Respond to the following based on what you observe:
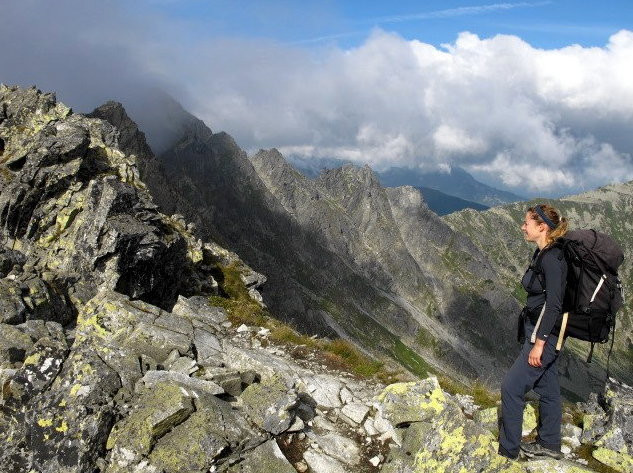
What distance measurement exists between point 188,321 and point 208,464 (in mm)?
9817

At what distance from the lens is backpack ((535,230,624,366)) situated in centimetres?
896

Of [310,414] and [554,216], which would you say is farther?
[310,414]

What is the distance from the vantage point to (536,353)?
941cm

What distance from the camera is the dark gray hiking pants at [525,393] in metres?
9.50

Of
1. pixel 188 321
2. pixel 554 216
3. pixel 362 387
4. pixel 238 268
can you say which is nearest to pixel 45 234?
pixel 238 268

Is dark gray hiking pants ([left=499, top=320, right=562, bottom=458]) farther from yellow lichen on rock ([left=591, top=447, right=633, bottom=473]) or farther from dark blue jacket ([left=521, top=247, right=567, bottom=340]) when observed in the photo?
yellow lichen on rock ([left=591, top=447, right=633, bottom=473])

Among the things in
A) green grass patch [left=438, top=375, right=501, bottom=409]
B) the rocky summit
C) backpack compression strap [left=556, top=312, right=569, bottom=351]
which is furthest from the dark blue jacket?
green grass patch [left=438, top=375, right=501, bottom=409]

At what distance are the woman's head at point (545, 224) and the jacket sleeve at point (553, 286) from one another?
1.84 ft

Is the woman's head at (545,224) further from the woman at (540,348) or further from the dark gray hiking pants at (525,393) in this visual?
the dark gray hiking pants at (525,393)

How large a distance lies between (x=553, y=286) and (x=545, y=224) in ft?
5.03

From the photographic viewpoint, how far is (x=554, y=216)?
9.82 metres

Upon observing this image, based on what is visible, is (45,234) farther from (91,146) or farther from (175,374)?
(175,374)

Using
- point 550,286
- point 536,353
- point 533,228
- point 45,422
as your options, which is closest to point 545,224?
point 533,228

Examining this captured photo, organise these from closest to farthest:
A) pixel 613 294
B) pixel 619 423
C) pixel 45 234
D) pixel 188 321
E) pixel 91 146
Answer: pixel 613 294
pixel 619 423
pixel 188 321
pixel 45 234
pixel 91 146
